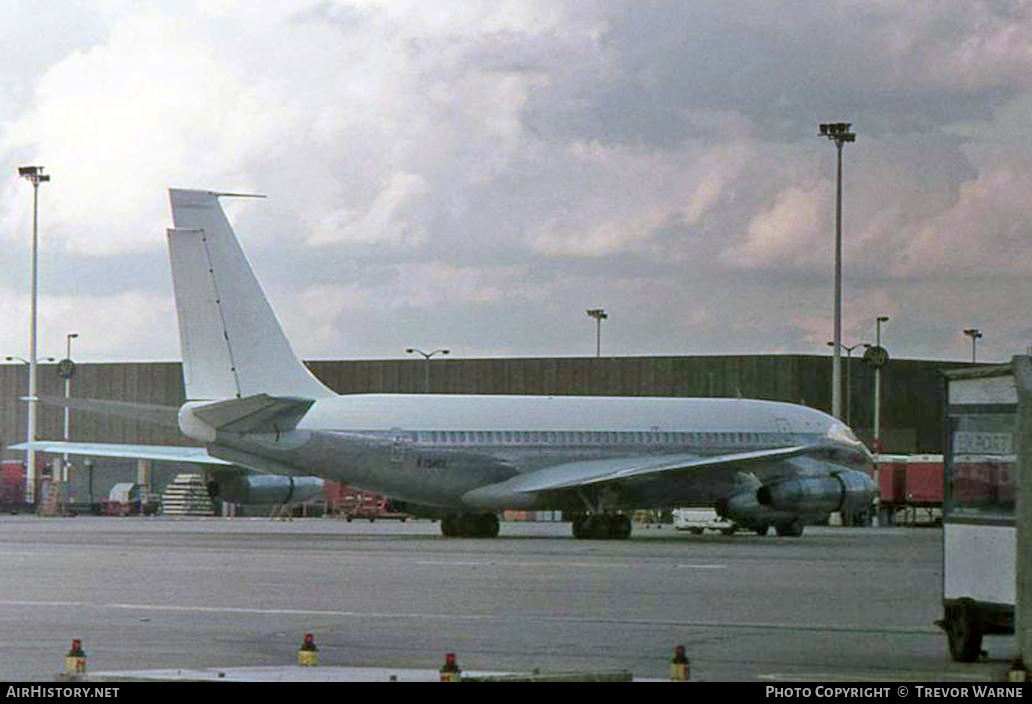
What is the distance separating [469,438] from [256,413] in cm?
687

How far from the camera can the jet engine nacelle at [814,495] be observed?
5825 cm

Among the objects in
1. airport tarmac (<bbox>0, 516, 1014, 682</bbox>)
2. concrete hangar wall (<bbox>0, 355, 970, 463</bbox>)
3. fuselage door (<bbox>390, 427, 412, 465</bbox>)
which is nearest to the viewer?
airport tarmac (<bbox>0, 516, 1014, 682</bbox>)

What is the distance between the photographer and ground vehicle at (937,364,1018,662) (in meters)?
20.8

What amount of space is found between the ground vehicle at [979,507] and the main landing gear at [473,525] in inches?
1495

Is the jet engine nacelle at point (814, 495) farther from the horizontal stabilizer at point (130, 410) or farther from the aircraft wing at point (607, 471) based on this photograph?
the horizontal stabilizer at point (130, 410)

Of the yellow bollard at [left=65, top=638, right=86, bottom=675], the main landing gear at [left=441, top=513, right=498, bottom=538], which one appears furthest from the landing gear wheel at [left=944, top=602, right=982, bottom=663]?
the main landing gear at [left=441, top=513, right=498, bottom=538]

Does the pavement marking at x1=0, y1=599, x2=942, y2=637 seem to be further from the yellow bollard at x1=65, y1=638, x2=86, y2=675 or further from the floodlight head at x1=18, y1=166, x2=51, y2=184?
the floodlight head at x1=18, y1=166, x2=51, y2=184

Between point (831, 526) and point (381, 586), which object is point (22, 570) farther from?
point (831, 526)

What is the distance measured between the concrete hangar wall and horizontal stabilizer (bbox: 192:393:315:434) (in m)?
59.1

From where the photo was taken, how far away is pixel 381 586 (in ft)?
111

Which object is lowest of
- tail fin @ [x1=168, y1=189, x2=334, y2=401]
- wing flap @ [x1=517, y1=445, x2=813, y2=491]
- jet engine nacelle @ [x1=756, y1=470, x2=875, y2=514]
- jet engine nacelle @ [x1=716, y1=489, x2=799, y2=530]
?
jet engine nacelle @ [x1=716, y1=489, x2=799, y2=530]

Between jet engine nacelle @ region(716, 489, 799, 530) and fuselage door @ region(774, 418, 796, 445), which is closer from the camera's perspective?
jet engine nacelle @ region(716, 489, 799, 530)

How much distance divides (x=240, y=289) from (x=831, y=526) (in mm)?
30705
